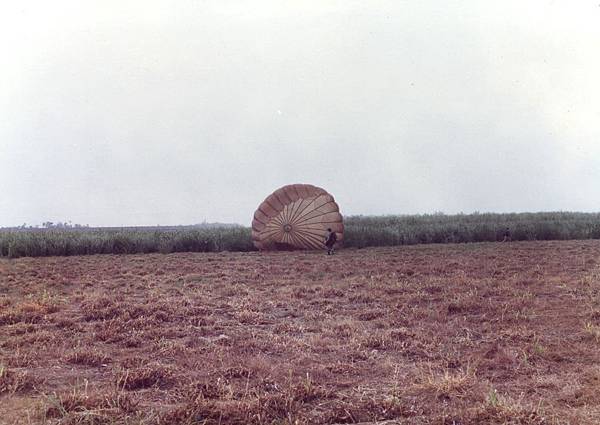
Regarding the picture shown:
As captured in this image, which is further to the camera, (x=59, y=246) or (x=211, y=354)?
(x=59, y=246)

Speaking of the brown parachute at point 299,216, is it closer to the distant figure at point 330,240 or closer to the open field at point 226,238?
the distant figure at point 330,240

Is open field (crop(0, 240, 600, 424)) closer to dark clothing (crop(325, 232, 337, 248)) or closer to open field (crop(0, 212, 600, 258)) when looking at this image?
dark clothing (crop(325, 232, 337, 248))

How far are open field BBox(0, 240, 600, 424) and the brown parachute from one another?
6277 millimetres

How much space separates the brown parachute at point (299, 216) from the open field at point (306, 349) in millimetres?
6277

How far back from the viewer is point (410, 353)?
4613 millimetres

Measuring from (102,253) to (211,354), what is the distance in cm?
1300

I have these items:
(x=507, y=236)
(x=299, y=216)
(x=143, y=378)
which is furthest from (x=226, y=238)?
(x=143, y=378)

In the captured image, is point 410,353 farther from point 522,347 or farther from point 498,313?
point 498,313

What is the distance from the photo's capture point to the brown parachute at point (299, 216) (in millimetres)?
15852

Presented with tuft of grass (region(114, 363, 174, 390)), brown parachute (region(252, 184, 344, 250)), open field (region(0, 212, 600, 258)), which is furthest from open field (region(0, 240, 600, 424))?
open field (region(0, 212, 600, 258))

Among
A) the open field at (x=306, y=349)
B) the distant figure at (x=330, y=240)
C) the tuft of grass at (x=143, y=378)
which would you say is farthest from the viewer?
the distant figure at (x=330, y=240)

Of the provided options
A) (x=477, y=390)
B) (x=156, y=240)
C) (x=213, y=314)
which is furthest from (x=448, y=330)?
(x=156, y=240)

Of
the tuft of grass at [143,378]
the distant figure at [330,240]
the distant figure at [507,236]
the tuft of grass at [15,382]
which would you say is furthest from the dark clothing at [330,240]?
the tuft of grass at [15,382]

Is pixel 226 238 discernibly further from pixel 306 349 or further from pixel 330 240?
pixel 306 349
